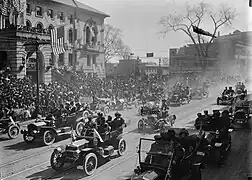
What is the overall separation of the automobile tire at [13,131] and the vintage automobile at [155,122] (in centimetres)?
339

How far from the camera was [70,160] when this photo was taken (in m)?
4.90

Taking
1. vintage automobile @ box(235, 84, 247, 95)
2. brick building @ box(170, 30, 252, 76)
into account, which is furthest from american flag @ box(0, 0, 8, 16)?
vintage automobile @ box(235, 84, 247, 95)

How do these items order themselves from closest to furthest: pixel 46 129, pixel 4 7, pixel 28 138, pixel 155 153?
pixel 155 153 < pixel 4 7 < pixel 46 129 < pixel 28 138

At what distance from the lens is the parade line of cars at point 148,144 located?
4148 millimetres

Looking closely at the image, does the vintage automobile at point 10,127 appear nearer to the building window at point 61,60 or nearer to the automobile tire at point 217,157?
the building window at point 61,60

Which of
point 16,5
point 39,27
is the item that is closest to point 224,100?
point 39,27

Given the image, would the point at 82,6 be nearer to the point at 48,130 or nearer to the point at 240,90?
the point at 48,130

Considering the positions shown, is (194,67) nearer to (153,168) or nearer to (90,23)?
(90,23)

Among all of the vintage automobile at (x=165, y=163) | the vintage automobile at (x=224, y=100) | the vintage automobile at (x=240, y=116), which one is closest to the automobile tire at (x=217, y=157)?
the vintage automobile at (x=165, y=163)

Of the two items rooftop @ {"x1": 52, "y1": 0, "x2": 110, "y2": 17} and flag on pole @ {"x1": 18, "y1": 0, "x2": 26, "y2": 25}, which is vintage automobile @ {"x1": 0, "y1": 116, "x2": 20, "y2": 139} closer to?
flag on pole @ {"x1": 18, "y1": 0, "x2": 26, "y2": 25}

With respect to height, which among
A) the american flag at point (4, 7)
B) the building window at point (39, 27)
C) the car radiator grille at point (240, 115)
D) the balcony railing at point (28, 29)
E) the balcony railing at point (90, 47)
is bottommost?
the car radiator grille at point (240, 115)

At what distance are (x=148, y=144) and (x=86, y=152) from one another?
121 centimetres

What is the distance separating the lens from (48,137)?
22.7ft

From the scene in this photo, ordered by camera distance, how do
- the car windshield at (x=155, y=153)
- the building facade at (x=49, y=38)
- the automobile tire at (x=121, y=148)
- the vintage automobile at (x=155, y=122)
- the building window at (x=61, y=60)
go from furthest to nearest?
→ the vintage automobile at (x=155, y=122), the building window at (x=61, y=60), the building facade at (x=49, y=38), the automobile tire at (x=121, y=148), the car windshield at (x=155, y=153)
